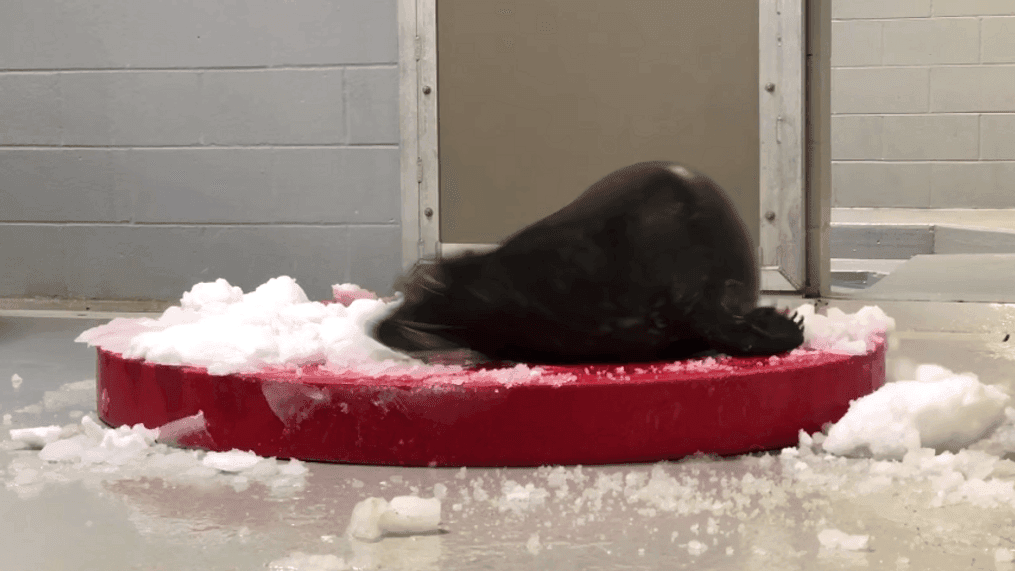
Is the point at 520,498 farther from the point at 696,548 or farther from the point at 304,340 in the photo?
the point at 304,340

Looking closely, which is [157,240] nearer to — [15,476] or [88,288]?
[88,288]

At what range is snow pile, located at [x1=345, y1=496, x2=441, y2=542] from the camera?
1312 mm

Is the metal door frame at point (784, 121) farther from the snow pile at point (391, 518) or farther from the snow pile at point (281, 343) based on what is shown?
the snow pile at point (391, 518)

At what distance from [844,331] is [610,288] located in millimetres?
500

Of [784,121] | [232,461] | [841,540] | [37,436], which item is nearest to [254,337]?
[232,461]

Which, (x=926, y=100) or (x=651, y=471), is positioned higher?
(x=926, y=100)

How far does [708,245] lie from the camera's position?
183 centimetres

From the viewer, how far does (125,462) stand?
1695 millimetres

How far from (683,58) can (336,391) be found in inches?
93.3

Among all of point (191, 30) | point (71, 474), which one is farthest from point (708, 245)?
point (191, 30)

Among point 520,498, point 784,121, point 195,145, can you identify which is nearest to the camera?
point 520,498

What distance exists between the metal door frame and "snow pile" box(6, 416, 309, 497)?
6.25ft

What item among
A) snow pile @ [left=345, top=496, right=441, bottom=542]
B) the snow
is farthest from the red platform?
snow pile @ [left=345, top=496, right=441, bottom=542]

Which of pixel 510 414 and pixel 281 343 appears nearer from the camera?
pixel 510 414
